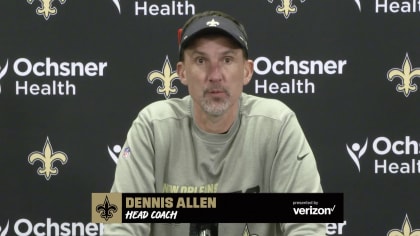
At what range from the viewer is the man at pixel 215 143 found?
6.40ft

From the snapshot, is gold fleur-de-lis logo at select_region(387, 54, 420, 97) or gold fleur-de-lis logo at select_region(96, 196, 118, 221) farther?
gold fleur-de-lis logo at select_region(387, 54, 420, 97)

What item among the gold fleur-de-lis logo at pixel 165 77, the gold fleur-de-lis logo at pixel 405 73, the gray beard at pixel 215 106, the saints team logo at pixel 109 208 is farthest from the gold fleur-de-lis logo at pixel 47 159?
the gold fleur-de-lis logo at pixel 405 73

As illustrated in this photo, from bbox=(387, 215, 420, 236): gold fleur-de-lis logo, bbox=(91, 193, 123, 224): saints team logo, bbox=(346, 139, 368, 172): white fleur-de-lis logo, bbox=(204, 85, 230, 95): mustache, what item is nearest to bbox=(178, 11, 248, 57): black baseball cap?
bbox=(204, 85, 230, 95): mustache

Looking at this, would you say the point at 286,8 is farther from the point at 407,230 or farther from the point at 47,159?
the point at 47,159

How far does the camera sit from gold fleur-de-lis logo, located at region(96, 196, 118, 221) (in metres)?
1.93

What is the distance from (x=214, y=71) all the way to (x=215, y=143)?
0.23 meters

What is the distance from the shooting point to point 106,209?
6.53 ft

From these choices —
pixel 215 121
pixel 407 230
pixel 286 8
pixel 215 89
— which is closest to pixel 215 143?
pixel 215 121

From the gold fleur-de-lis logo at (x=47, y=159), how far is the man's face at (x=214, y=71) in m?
1.31

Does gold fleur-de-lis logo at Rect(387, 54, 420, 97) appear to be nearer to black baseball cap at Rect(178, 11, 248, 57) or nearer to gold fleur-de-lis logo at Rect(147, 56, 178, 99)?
gold fleur-de-lis logo at Rect(147, 56, 178, 99)

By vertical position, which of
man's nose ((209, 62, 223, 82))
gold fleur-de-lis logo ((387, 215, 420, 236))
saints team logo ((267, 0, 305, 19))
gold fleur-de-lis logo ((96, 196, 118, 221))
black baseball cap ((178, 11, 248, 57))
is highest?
saints team logo ((267, 0, 305, 19))

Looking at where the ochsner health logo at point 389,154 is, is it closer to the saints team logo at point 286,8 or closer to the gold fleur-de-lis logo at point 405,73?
the gold fleur-de-lis logo at point 405,73

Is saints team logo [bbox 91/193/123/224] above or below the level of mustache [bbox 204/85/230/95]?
below

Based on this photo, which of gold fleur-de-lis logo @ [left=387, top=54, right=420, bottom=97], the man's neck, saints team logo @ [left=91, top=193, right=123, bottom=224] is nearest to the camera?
saints team logo @ [left=91, top=193, right=123, bottom=224]
